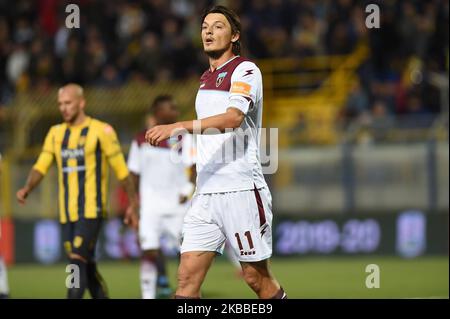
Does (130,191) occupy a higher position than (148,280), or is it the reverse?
(130,191)

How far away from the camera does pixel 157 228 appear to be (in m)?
11.8

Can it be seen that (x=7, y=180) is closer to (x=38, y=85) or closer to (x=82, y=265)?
(x=38, y=85)

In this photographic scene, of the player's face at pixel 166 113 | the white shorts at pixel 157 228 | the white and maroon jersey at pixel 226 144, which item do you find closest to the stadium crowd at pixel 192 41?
the white shorts at pixel 157 228

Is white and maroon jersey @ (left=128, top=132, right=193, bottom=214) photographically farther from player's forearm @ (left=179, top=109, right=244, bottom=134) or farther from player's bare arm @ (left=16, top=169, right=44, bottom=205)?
player's forearm @ (left=179, top=109, right=244, bottom=134)

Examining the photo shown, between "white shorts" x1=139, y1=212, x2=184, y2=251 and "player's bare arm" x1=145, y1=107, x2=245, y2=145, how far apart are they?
16.5 ft

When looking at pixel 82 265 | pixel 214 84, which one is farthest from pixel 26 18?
pixel 214 84

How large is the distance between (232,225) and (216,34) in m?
1.35

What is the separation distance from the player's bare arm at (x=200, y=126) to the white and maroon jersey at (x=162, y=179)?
17.4ft

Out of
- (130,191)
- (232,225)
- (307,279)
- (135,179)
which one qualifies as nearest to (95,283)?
(130,191)

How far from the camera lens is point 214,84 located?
6.93 metres

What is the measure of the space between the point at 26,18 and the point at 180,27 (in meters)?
4.23

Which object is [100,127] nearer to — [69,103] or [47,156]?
[69,103]

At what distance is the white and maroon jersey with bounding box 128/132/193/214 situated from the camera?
11930mm

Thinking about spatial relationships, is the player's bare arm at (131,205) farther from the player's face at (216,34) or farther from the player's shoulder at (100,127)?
the player's face at (216,34)
